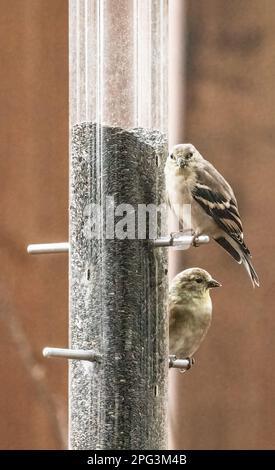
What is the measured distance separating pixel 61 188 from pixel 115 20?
863 millimetres

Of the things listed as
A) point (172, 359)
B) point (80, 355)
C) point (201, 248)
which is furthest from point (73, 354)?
point (201, 248)

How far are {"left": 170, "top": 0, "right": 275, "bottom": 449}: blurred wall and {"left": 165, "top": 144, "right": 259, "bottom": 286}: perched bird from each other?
2.06ft

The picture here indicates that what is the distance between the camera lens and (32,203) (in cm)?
298

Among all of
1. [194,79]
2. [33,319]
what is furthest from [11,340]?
[194,79]

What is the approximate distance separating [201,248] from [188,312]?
683mm

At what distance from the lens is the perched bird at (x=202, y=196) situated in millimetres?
2199

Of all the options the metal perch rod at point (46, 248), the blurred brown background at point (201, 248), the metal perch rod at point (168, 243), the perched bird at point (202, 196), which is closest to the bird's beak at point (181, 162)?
the perched bird at point (202, 196)

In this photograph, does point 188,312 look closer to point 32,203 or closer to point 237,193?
point 237,193

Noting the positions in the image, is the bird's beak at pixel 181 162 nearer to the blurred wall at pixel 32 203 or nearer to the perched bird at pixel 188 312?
the perched bird at pixel 188 312

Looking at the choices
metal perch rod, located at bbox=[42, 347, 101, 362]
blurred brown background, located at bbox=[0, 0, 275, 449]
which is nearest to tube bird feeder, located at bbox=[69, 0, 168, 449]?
metal perch rod, located at bbox=[42, 347, 101, 362]

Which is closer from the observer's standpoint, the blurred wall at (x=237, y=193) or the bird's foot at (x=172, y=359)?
the bird's foot at (x=172, y=359)

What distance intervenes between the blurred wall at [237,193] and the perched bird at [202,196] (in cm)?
63
